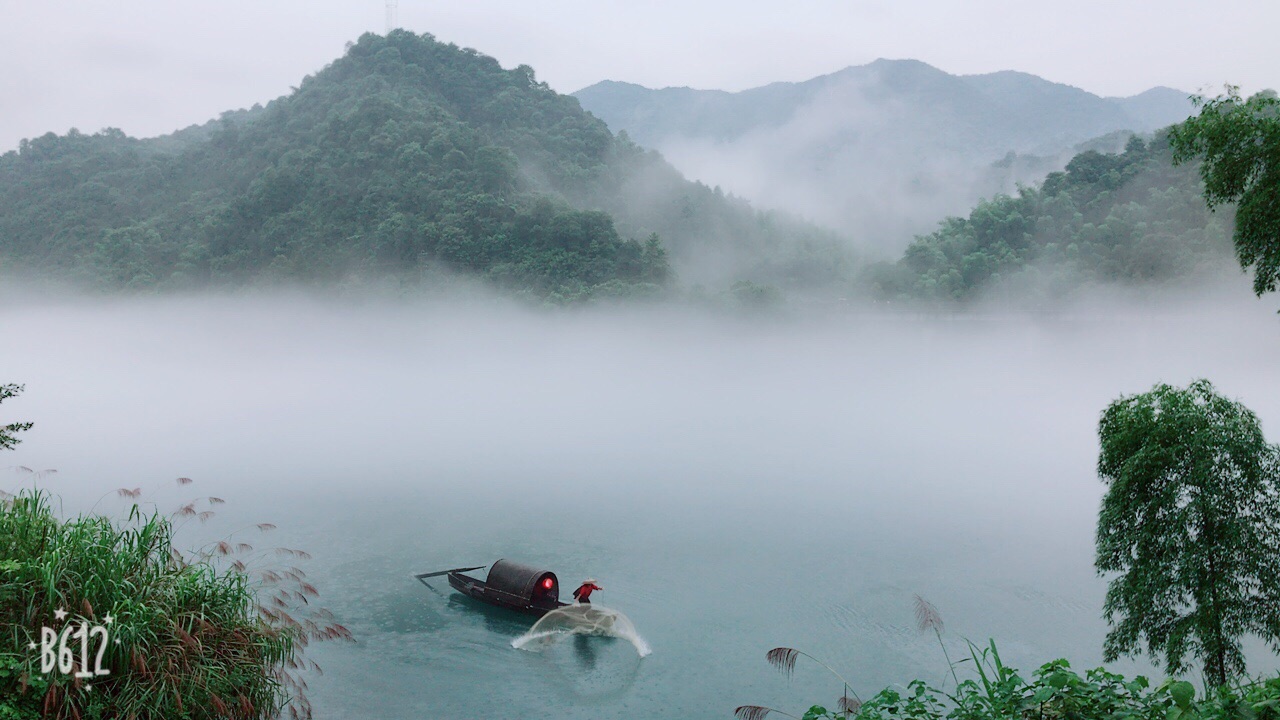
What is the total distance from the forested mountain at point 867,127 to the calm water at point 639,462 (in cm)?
5602

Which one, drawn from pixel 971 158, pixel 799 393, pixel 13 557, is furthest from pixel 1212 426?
pixel 971 158

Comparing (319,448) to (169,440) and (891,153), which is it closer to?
(169,440)

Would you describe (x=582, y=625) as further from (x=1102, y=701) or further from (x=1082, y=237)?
(x=1082, y=237)

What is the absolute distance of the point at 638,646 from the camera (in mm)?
12430

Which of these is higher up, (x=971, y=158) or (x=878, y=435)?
(x=971, y=158)

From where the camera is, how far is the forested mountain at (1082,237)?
5297 cm

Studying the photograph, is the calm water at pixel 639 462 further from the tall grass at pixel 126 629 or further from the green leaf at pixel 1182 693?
the green leaf at pixel 1182 693

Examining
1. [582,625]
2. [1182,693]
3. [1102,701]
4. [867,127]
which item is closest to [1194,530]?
[1102,701]

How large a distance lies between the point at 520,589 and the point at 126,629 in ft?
24.0

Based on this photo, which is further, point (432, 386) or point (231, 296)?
point (231, 296)

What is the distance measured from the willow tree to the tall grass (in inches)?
331

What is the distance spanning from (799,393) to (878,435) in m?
13.7

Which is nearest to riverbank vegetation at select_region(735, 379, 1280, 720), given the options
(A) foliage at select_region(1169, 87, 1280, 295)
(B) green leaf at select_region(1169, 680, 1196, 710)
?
(A) foliage at select_region(1169, 87, 1280, 295)

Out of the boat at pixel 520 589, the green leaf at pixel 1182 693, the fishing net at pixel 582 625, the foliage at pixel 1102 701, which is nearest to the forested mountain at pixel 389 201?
the boat at pixel 520 589
